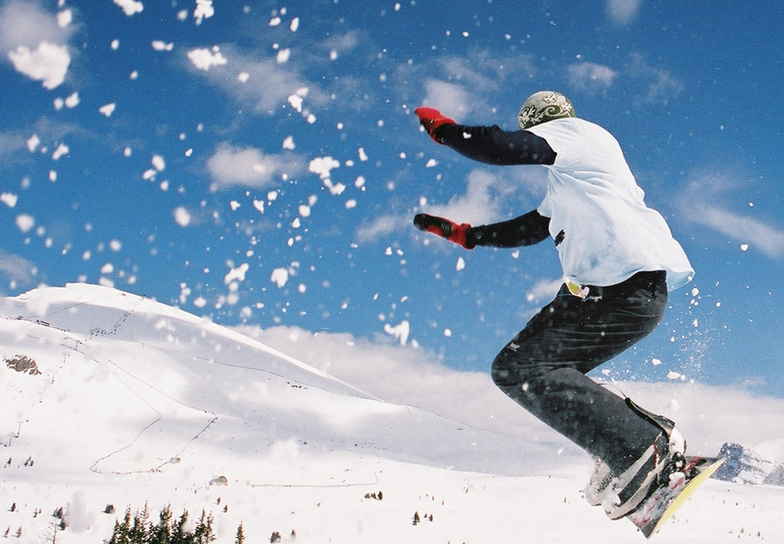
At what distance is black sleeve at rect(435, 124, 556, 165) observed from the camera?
2.66 m

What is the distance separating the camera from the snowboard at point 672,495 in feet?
8.95

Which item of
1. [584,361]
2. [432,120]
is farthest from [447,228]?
[584,361]

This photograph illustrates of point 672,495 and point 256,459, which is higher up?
point 256,459

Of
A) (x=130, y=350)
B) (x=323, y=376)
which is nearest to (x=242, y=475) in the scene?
(x=130, y=350)

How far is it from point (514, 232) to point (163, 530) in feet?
62.9

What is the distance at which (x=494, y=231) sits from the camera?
143 inches

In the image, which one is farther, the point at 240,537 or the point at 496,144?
the point at 240,537

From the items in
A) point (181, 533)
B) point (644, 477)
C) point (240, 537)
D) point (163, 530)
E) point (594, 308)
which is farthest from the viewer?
point (163, 530)

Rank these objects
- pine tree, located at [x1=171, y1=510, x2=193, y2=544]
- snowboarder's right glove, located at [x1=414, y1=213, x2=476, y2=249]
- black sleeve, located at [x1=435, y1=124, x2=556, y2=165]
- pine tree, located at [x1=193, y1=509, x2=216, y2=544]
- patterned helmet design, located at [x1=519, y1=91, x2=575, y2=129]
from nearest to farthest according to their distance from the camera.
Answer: black sleeve, located at [x1=435, y1=124, x2=556, y2=165] < patterned helmet design, located at [x1=519, y1=91, x2=575, y2=129] < snowboarder's right glove, located at [x1=414, y1=213, x2=476, y2=249] < pine tree, located at [x1=193, y1=509, x2=216, y2=544] < pine tree, located at [x1=171, y1=510, x2=193, y2=544]

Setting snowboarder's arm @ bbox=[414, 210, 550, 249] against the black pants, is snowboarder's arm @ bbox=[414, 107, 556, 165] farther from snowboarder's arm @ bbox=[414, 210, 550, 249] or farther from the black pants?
snowboarder's arm @ bbox=[414, 210, 550, 249]

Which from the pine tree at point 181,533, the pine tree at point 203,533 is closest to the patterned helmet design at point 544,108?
the pine tree at point 181,533

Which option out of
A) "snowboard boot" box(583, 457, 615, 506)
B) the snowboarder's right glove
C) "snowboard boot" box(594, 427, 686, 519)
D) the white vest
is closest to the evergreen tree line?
the snowboarder's right glove

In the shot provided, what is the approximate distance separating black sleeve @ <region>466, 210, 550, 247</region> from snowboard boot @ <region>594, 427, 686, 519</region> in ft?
4.21

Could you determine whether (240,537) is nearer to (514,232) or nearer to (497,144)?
(514,232)
